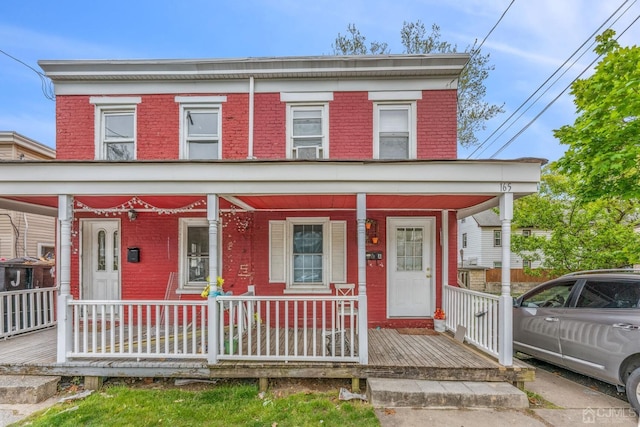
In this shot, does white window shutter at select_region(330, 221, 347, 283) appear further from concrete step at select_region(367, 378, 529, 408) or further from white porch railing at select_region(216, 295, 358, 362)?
concrete step at select_region(367, 378, 529, 408)

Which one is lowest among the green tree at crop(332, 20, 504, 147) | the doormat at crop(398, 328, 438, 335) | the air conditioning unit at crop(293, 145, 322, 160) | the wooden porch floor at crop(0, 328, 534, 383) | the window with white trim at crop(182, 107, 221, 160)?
the doormat at crop(398, 328, 438, 335)

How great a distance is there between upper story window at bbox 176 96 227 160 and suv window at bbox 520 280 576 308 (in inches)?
266

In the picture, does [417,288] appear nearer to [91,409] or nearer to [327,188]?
[327,188]

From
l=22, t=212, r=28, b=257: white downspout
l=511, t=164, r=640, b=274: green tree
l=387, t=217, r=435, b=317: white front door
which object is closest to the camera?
l=387, t=217, r=435, b=317: white front door

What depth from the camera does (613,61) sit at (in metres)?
5.79

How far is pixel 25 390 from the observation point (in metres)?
4.14

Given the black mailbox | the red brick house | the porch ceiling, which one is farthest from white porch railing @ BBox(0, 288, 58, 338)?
the porch ceiling

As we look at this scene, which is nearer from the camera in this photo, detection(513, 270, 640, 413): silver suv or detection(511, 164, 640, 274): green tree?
detection(513, 270, 640, 413): silver suv

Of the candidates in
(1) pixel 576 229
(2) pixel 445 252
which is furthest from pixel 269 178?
(1) pixel 576 229

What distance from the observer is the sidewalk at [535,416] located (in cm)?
365

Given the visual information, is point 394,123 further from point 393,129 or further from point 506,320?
point 506,320

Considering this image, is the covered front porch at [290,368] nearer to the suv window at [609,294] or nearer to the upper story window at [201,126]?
the suv window at [609,294]

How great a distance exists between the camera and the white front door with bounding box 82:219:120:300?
6668mm

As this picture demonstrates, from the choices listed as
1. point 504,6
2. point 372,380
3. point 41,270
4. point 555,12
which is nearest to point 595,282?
point 372,380
